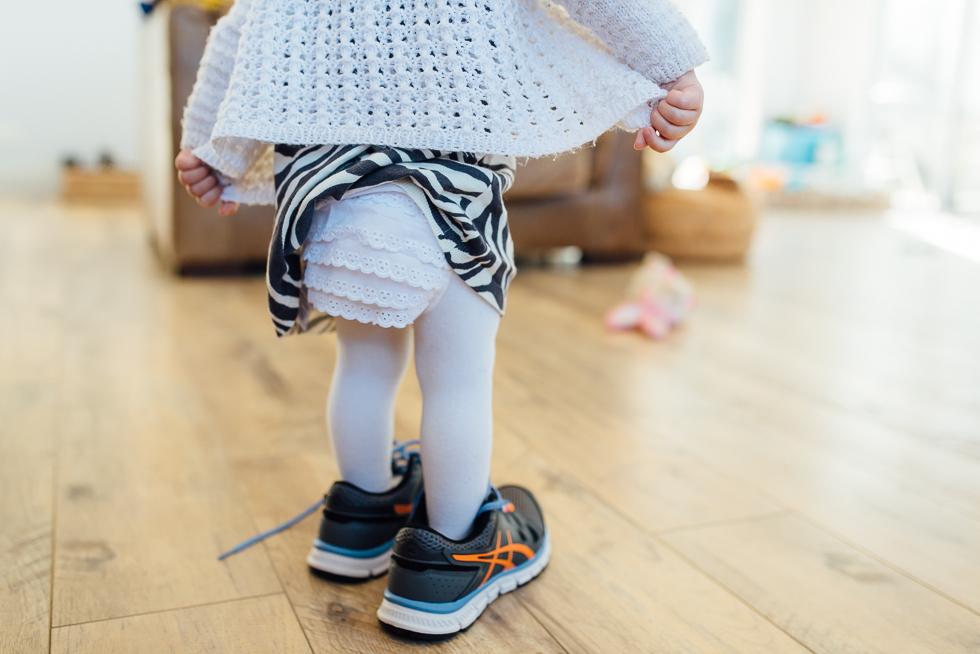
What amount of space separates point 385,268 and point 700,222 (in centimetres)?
191

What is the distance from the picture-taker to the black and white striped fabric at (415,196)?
0.60 metres

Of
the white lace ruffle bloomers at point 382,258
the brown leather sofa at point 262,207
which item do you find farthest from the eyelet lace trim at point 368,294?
the brown leather sofa at point 262,207

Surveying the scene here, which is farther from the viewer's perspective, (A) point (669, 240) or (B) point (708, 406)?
(A) point (669, 240)

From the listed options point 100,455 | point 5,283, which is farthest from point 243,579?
point 5,283

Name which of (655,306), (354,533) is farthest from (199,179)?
(655,306)

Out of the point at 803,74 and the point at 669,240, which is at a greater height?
the point at 803,74

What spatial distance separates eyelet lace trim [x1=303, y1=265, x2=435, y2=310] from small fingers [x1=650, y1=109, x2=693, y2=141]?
0.70 ft

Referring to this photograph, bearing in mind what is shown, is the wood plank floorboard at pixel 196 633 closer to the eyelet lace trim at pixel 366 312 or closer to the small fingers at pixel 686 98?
the eyelet lace trim at pixel 366 312

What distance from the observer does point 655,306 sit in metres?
1.63

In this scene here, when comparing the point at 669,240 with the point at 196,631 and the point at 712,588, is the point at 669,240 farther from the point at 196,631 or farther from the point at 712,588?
the point at 196,631

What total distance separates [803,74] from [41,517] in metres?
4.95

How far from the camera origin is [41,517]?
817 mm

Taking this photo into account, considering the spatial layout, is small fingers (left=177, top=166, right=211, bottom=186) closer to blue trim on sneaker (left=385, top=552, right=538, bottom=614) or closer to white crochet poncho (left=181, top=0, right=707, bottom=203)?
white crochet poncho (left=181, top=0, right=707, bottom=203)

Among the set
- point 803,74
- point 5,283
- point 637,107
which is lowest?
point 5,283
